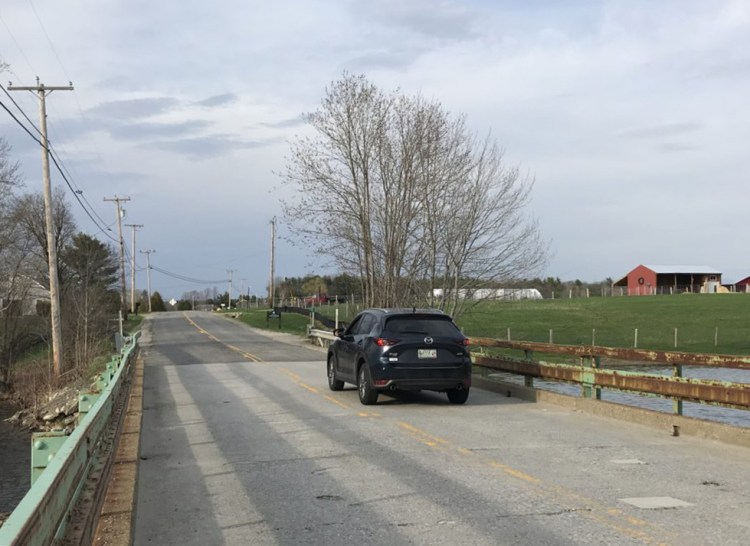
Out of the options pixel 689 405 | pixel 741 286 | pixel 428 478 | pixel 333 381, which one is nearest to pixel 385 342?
pixel 333 381

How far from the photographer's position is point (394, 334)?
43.8 ft

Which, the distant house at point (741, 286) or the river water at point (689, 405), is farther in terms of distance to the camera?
the distant house at point (741, 286)

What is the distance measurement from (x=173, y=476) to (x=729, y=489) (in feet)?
18.6

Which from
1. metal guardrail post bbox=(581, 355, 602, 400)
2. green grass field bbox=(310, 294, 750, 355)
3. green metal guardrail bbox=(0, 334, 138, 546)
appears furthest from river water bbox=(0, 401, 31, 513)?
green grass field bbox=(310, 294, 750, 355)

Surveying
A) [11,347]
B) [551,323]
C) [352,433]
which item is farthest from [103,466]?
[551,323]

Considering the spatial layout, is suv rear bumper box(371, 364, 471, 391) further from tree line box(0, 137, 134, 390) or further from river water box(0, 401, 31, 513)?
tree line box(0, 137, 134, 390)

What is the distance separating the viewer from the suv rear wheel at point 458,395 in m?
13.8

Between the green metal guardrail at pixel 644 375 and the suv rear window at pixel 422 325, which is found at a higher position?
the suv rear window at pixel 422 325

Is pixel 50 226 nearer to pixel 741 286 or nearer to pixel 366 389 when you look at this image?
pixel 366 389

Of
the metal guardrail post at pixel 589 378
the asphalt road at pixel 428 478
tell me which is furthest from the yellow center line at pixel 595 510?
the metal guardrail post at pixel 589 378

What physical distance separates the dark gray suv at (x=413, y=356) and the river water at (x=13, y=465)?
700 cm

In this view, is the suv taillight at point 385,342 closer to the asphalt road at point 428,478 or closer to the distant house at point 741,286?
the asphalt road at point 428,478

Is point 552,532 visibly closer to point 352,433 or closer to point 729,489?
point 729,489

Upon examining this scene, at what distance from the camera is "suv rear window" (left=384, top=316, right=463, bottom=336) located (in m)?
13.5
